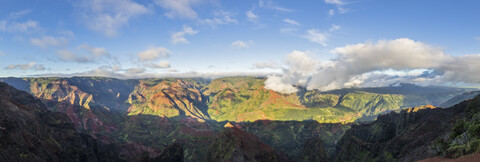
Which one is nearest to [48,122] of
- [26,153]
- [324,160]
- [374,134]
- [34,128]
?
[34,128]

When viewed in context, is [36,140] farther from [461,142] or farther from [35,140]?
[461,142]

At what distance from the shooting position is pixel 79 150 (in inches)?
5354

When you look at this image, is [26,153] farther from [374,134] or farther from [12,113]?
[374,134]

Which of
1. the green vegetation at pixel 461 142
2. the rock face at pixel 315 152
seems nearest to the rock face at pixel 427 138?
the green vegetation at pixel 461 142

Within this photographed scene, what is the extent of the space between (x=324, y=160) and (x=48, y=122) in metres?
216

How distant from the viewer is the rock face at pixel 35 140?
84.8m

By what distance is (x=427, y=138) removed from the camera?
3915 inches

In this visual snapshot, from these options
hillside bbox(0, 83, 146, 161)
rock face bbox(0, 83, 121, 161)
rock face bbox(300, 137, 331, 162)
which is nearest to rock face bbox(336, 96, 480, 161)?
rock face bbox(300, 137, 331, 162)

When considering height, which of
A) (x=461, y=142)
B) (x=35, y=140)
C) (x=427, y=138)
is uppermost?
(x=461, y=142)

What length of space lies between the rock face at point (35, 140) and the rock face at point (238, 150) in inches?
3243

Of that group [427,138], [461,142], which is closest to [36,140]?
[461,142]

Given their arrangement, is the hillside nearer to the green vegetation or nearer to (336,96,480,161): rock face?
the green vegetation

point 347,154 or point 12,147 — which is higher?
point 12,147

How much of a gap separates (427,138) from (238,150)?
3727 inches
